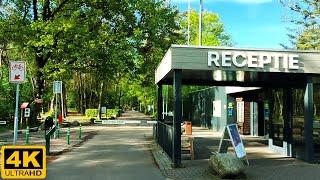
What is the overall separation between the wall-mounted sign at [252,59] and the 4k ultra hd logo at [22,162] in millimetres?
11092

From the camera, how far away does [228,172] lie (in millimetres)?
12758

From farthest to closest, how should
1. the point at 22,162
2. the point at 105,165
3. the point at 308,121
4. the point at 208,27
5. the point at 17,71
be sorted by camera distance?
the point at 208,27 < the point at 308,121 < the point at 105,165 < the point at 17,71 < the point at 22,162

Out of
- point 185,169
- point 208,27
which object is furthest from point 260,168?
point 208,27

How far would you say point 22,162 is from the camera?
461cm

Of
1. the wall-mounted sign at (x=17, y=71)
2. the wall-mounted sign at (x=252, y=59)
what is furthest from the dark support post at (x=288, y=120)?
the wall-mounted sign at (x=17, y=71)

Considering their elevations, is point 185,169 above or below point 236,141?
below

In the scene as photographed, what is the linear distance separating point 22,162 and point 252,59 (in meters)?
11.9

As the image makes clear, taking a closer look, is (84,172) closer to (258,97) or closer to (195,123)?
(258,97)

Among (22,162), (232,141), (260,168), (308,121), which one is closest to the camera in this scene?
(22,162)

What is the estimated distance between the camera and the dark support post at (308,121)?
53.2 ft

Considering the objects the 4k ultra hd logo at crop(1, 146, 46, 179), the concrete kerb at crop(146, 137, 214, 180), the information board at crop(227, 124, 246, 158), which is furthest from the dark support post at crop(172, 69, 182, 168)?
the 4k ultra hd logo at crop(1, 146, 46, 179)

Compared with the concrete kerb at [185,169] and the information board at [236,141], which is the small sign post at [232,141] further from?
the concrete kerb at [185,169]

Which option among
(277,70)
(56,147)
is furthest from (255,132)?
(277,70)

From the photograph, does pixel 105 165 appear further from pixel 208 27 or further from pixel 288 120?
pixel 208 27
